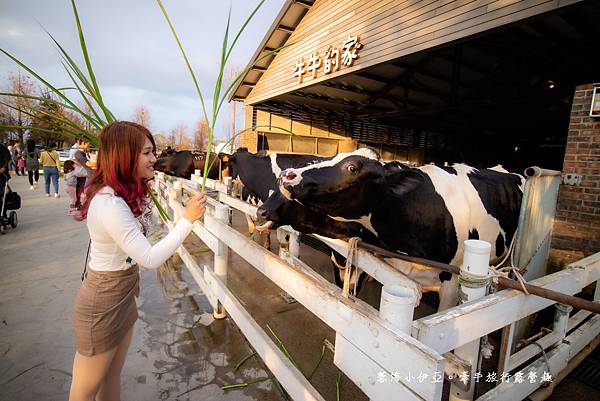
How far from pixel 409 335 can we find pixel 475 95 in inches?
434

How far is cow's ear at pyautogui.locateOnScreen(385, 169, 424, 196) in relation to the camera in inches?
100

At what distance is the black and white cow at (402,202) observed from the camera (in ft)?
8.01

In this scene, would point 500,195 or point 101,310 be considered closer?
point 101,310

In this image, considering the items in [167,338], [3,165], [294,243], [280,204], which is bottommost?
[167,338]

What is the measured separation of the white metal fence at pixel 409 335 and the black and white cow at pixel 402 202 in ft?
1.39

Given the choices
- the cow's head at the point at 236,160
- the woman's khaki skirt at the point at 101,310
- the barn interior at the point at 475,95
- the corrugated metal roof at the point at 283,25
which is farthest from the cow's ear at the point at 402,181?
the corrugated metal roof at the point at 283,25

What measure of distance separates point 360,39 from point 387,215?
19.3ft

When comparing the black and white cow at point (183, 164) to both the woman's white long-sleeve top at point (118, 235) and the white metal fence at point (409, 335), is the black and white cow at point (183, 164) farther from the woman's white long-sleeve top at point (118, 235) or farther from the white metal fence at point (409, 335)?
the woman's white long-sleeve top at point (118, 235)

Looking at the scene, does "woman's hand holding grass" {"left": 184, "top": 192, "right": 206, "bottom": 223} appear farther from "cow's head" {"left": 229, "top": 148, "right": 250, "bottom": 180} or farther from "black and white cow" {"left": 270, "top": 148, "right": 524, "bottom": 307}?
"cow's head" {"left": 229, "top": 148, "right": 250, "bottom": 180}

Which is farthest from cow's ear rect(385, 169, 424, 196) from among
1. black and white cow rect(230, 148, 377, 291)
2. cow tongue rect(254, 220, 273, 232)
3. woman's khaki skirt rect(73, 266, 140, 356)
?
woman's khaki skirt rect(73, 266, 140, 356)

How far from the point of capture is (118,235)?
4.58 ft

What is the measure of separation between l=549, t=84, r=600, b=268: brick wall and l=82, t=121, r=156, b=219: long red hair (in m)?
3.87

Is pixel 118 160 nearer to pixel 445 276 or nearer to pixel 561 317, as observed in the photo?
pixel 445 276

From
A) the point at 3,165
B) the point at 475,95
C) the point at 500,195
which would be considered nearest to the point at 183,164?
the point at 3,165
